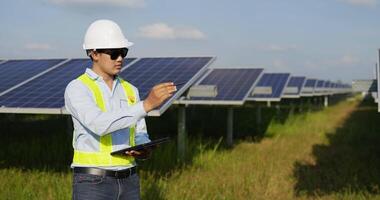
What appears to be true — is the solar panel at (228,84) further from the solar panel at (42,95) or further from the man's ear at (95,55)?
the man's ear at (95,55)

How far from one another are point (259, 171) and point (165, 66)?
268cm

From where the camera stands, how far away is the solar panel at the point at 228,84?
1036cm

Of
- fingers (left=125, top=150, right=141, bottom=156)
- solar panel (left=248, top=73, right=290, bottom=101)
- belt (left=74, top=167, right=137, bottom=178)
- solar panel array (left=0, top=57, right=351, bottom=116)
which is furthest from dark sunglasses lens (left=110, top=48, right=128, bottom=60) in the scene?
solar panel (left=248, top=73, right=290, bottom=101)

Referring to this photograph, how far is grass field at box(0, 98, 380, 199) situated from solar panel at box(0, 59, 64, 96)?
1.42 meters

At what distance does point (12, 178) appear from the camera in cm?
721

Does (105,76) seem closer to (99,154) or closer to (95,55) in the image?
(95,55)

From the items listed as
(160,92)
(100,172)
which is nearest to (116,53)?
(160,92)

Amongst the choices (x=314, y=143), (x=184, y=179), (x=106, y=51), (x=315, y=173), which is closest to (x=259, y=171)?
(x=315, y=173)

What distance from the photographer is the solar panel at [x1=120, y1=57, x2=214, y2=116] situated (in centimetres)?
802

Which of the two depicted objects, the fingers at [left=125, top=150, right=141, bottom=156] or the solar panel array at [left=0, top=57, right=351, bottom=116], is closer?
the fingers at [left=125, top=150, right=141, bottom=156]

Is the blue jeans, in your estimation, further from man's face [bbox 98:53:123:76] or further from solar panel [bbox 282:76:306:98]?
solar panel [bbox 282:76:306:98]

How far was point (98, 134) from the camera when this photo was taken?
2824mm

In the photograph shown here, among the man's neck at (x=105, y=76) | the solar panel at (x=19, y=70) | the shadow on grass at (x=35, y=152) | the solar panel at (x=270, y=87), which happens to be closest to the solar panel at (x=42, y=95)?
the solar panel at (x=19, y=70)

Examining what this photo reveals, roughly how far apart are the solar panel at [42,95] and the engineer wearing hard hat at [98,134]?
3.52 meters
